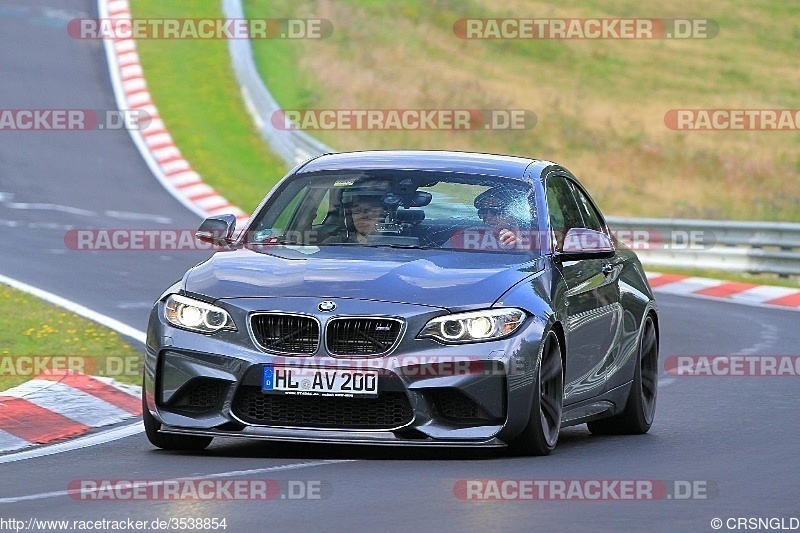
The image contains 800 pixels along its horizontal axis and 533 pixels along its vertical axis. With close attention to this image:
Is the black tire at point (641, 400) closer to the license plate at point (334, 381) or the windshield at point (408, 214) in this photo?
the windshield at point (408, 214)

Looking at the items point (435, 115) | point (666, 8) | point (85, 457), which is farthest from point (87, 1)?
point (85, 457)

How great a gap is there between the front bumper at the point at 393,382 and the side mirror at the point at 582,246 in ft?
3.43

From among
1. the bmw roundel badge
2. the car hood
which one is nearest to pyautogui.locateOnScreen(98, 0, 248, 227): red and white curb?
the car hood

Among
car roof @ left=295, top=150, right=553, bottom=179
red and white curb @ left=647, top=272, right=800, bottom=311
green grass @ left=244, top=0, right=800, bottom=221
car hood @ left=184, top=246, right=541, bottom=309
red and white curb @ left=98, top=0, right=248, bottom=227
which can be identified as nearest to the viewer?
car hood @ left=184, top=246, right=541, bottom=309

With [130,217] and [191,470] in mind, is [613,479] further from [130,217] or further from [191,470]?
[130,217]

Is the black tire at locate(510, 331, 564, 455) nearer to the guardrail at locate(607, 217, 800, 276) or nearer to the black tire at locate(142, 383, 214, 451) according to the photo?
the black tire at locate(142, 383, 214, 451)

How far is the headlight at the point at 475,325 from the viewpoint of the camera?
883cm

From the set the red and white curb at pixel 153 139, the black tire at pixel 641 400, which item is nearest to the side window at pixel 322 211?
the black tire at pixel 641 400

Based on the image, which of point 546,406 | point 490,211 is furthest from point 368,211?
point 546,406

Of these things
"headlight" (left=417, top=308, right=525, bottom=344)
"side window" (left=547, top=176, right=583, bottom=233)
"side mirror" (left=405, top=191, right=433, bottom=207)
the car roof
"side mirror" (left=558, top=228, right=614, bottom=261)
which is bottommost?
"headlight" (left=417, top=308, right=525, bottom=344)

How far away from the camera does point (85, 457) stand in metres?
9.32

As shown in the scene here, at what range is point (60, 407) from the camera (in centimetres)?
1098

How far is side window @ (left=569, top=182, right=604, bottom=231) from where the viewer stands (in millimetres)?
11281

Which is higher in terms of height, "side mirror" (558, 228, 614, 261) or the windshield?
the windshield
